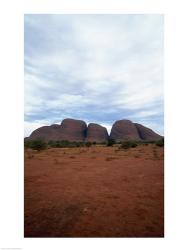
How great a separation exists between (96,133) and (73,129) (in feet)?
20.9

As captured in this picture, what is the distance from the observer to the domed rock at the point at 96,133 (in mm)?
47688

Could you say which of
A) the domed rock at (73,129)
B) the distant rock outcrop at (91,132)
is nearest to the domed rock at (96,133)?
the distant rock outcrop at (91,132)

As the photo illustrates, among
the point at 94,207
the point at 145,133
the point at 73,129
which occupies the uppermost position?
the point at 73,129

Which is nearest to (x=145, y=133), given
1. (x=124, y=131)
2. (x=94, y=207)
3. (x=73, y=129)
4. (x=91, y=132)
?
(x=124, y=131)

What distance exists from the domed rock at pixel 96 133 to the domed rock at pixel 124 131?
7.00 feet

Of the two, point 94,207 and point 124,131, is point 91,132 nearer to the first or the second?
point 124,131

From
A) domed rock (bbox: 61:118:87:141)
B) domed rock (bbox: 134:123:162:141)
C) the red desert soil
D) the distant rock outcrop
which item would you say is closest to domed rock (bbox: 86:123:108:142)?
the distant rock outcrop

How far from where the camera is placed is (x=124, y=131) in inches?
1892

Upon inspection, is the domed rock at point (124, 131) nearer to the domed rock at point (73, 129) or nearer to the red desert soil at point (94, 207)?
the domed rock at point (73, 129)

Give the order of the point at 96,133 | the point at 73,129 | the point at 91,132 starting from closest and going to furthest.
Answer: the point at 96,133 < the point at 91,132 < the point at 73,129
